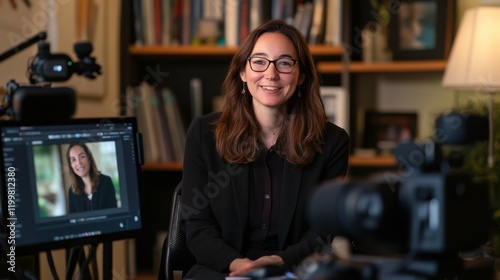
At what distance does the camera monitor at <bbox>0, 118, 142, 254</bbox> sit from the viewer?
1770mm

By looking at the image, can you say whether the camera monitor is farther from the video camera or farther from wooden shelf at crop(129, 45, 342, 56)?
wooden shelf at crop(129, 45, 342, 56)

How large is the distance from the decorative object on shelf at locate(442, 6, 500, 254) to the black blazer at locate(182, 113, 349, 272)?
3.91ft

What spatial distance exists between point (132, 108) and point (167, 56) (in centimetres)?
35

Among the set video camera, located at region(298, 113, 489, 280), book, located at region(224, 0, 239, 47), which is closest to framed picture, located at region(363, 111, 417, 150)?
book, located at region(224, 0, 239, 47)

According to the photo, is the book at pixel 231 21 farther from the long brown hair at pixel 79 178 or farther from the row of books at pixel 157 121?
the long brown hair at pixel 79 178

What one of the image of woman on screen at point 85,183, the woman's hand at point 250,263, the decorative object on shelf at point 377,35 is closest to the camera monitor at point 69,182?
the image of woman on screen at point 85,183

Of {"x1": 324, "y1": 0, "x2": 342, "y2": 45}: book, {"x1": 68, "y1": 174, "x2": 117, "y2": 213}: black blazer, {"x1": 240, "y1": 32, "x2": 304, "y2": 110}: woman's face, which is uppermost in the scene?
{"x1": 324, "y1": 0, "x2": 342, "y2": 45}: book

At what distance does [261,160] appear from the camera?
2.41 m

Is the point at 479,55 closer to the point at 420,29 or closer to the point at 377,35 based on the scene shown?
the point at 420,29

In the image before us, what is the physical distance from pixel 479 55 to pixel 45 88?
2329mm

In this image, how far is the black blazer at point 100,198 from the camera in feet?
6.23

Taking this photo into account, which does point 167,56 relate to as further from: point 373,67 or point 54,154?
point 54,154

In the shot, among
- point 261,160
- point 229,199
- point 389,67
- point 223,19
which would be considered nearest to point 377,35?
point 389,67

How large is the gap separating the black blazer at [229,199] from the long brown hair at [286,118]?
0.04 m
